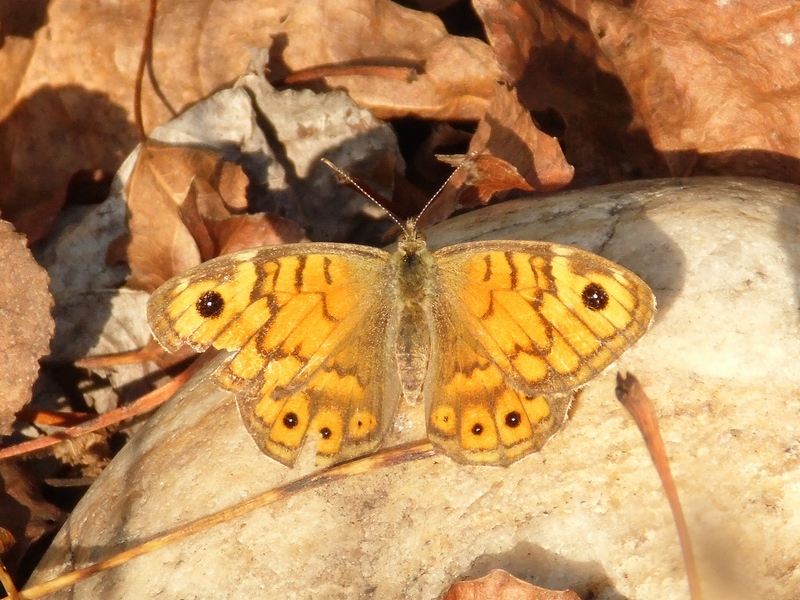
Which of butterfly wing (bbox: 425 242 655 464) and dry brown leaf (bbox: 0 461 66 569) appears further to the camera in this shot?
dry brown leaf (bbox: 0 461 66 569)

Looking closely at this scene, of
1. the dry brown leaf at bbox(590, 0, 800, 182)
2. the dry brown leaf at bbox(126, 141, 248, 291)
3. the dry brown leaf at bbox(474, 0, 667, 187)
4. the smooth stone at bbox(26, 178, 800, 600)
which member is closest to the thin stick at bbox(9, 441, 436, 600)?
the smooth stone at bbox(26, 178, 800, 600)

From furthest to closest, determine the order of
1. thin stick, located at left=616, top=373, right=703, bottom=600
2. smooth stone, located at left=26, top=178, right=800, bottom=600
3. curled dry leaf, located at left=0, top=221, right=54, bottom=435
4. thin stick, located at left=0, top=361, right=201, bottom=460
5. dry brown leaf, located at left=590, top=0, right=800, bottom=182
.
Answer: dry brown leaf, located at left=590, top=0, right=800, bottom=182 → thin stick, located at left=0, top=361, right=201, bottom=460 → curled dry leaf, located at left=0, top=221, right=54, bottom=435 → smooth stone, located at left=26, top=178, right=800, bottom=600 → thin stick, located at left=616, top=373, right=703, bottom=600

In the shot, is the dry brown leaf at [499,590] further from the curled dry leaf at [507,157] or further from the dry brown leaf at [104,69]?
the dry brown leaf at [104,69]

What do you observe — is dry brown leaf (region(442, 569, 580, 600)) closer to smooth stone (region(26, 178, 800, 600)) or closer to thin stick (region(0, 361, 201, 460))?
smooth stone (region(26, 178, 800, 600))

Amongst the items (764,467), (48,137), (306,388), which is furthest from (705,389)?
(48,137)

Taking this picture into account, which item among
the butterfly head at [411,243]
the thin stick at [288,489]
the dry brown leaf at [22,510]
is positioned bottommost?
the dry brown leaf at [22,510]

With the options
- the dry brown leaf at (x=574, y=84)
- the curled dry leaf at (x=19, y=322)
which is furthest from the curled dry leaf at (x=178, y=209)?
the dry brown leaf at (x=574, y=84)
